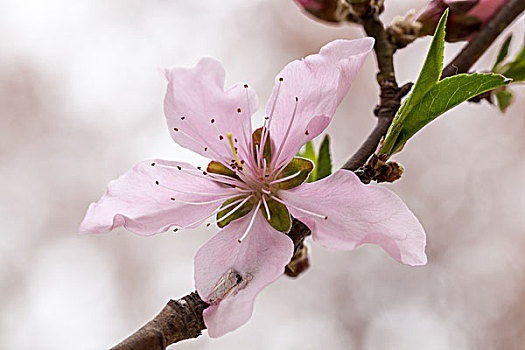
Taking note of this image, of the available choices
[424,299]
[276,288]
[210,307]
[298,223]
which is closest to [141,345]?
[210,307]

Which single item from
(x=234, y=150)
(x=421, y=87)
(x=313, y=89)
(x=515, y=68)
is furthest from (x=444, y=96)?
(x=515, y=68)

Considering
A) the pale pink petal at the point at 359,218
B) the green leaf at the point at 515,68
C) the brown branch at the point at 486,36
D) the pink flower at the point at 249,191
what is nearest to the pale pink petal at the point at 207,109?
the pink flower at the point at 249,191

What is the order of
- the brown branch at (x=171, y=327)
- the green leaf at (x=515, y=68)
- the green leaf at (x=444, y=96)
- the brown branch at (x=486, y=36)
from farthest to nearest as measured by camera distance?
the green leaf at (x=515, y=68) < the brown branch at (x=486, y=36) < the green leaf at (x=444, y=96) < the brown branch at (x=171, y=327)

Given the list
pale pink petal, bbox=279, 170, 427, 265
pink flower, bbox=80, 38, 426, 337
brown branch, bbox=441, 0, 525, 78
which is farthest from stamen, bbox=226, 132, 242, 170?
brown branch, bbox=441, 0, 525, 78

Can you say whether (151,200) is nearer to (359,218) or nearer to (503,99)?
(359,218)

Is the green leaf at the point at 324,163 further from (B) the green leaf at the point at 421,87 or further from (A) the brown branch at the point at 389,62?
(B) the green leaf at the point at 421,87
